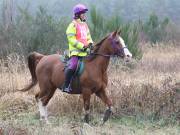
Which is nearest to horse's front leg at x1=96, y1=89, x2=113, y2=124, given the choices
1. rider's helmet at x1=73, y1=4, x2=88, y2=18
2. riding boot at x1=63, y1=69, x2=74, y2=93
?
riding boot at x1=63, y1=69, x2=74, y2=93

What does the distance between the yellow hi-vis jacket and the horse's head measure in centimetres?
49

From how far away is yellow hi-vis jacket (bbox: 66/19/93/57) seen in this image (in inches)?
362

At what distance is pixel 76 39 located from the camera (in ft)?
30.4

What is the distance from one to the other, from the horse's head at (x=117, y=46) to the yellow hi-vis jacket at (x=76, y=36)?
486 millimetres

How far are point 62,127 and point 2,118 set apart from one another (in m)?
1.65

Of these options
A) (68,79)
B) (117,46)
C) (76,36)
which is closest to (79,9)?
(76,36)

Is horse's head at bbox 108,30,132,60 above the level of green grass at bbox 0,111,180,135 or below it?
above

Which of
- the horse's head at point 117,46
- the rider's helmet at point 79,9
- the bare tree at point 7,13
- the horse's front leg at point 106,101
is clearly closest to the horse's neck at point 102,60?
the horse's head at point 117,46

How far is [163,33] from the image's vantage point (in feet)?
101

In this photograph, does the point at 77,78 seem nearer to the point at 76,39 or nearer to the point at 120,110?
the point at 76,39

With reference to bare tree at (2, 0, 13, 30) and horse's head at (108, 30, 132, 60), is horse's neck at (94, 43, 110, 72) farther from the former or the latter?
bare tree at (2, 0, 13, 30)

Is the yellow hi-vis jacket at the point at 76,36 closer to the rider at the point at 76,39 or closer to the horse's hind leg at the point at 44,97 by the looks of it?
the rider at the point at 76,39

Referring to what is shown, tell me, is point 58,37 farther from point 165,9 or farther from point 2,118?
point 165,9

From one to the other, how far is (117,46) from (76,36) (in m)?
0.81
